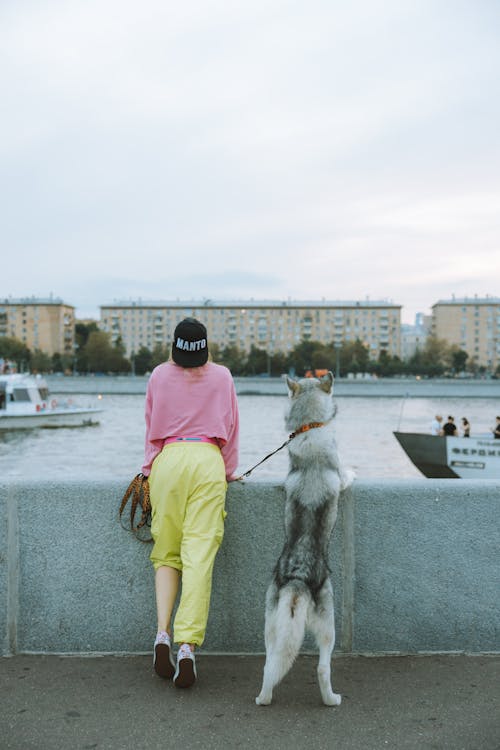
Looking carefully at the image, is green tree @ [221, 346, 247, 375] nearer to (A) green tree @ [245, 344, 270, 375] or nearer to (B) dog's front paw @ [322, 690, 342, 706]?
(A) green tree @ [245, 344, 270, 375]

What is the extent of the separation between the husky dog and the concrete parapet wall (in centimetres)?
53

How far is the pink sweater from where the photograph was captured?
411 centimetres

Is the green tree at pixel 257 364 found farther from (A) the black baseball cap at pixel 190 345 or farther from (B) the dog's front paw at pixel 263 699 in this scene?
(B) the dog's front paw at pixel 263 699

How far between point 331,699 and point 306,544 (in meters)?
0.71

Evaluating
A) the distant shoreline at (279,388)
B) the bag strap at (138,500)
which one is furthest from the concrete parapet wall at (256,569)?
the distant shoreline at (279,388)

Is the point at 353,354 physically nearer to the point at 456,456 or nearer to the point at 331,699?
the point at 456,456

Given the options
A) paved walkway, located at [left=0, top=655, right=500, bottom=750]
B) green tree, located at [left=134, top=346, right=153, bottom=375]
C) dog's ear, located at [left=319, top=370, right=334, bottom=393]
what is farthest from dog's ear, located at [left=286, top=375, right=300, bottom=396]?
green tree, located at [left=134, top=346, right=153, bottom=375]

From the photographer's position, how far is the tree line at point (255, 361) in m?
172

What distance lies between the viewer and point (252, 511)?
4.48 meters

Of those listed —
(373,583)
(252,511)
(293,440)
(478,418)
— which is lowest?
(478,418)

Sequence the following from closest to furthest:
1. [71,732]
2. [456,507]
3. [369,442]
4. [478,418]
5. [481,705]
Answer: [71,732] → [481,705] → [456,507] → [369,442] → [478,418]

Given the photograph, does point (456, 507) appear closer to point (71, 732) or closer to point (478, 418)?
point (71, 732)

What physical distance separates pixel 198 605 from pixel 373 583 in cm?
113

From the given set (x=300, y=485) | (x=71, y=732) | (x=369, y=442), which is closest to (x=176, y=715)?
(x=71, y=732)
